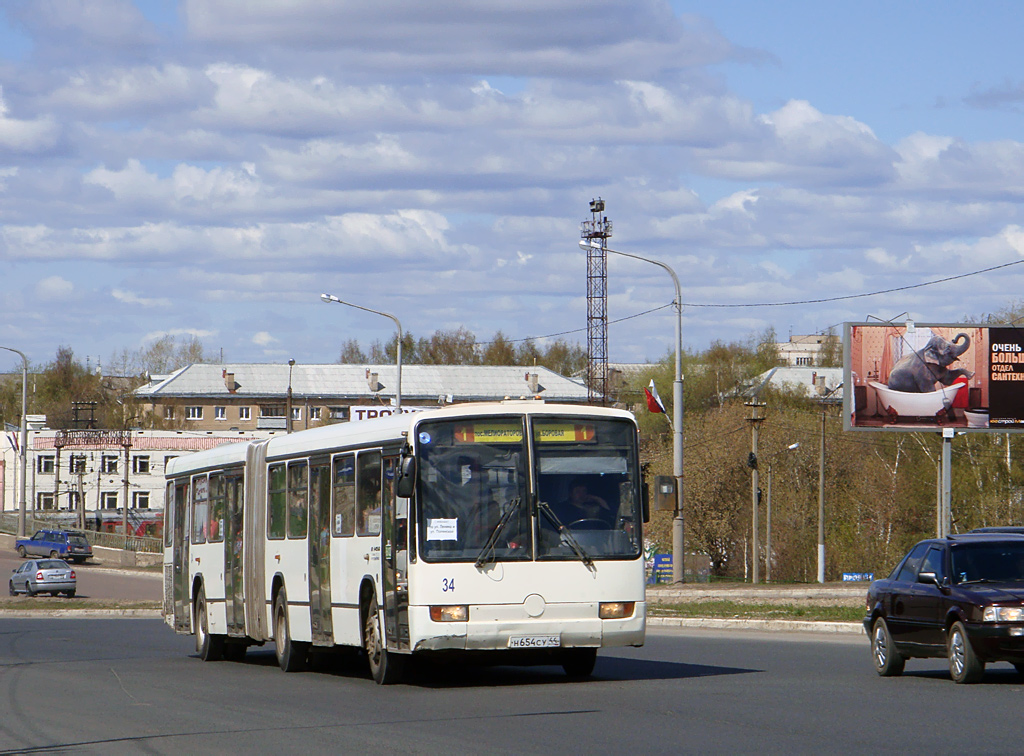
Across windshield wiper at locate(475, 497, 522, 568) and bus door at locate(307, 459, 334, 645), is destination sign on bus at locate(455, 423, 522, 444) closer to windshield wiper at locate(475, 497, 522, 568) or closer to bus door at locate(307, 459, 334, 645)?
windshield wiper at locate(475, 497, 522, 568)

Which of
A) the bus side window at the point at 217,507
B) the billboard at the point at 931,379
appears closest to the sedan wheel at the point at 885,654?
the bus side window at the point at 217,507

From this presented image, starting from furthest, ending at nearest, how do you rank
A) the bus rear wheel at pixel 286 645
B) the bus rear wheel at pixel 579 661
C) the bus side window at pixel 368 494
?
the bus rear wheel at pixel 286 645, the bus rear wheel at pixel 579 661, the bus side window at pixel 368 494

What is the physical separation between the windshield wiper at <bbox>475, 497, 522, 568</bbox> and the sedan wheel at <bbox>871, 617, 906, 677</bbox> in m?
4.28

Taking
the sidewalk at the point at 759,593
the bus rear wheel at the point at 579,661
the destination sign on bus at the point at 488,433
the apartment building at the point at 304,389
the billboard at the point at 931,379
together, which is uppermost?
the apartment building at the point at 304,389

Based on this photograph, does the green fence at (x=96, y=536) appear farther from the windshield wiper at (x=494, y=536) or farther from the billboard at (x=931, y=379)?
the windshield wiper at (x=494, y=536)

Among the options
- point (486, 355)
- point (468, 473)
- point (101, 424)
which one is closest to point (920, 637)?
point (468, 473)

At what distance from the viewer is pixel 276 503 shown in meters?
18.8

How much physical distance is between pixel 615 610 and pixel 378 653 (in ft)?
8.63

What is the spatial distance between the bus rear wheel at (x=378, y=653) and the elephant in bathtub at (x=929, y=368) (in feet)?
88.4

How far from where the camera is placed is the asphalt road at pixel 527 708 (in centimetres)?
1042

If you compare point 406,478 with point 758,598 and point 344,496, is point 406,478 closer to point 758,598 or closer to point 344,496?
point 344,496

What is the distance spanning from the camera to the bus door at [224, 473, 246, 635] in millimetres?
20234

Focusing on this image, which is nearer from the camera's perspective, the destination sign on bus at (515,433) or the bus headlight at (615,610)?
the bus headlight at (615,610)

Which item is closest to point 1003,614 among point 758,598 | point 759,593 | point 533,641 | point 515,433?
point 533,641
